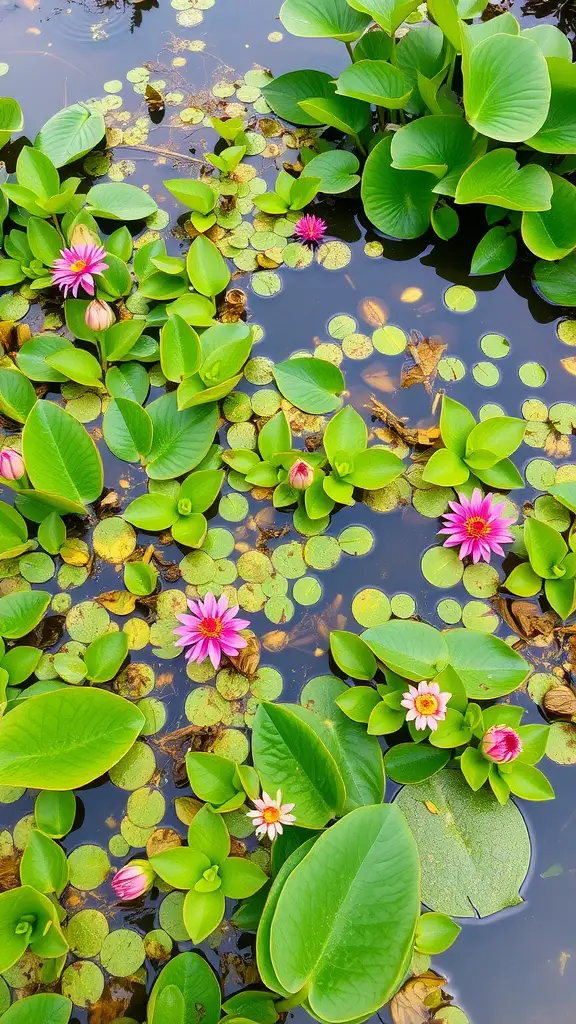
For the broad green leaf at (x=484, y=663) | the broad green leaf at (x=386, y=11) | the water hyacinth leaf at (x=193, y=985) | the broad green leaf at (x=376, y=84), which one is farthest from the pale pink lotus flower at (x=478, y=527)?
the broad green leaf at (x=386, y=11)

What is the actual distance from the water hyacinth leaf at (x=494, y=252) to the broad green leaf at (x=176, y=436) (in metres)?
1.10

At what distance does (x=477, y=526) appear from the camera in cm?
200

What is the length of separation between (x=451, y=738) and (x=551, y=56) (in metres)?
2.32

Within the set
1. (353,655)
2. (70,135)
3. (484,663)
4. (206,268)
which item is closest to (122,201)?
(70,135)

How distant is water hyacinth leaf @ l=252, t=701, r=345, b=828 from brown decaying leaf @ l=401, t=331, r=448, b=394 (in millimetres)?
1221

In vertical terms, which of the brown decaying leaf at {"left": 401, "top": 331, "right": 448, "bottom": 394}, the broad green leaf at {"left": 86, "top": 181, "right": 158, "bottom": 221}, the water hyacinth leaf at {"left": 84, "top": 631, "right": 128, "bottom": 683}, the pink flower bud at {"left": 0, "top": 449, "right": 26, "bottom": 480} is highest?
the broad green leaf at {"left": 86, "top": 181, "right": 158, "bottom": 221}

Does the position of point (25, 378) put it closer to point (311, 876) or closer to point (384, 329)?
point (384, 329)

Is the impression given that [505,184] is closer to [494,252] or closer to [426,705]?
[494,252]

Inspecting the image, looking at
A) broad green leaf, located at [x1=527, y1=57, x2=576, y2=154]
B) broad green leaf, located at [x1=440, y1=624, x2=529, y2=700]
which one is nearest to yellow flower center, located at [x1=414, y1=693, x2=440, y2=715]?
broad green leaf, located at [x1=440, y1=624, x2=529, y2=700]

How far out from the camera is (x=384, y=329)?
2.38 metres

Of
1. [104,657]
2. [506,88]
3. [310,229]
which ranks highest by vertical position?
[506,88]

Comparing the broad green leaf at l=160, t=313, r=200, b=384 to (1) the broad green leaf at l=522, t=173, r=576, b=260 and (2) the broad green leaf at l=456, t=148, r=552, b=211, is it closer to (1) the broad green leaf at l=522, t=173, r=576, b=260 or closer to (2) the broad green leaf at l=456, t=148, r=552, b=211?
(2) the broad green leaf at l=456, t=148, r=552, b=211

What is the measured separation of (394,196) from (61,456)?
1.52 m

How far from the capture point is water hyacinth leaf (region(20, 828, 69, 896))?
65.1 inches
